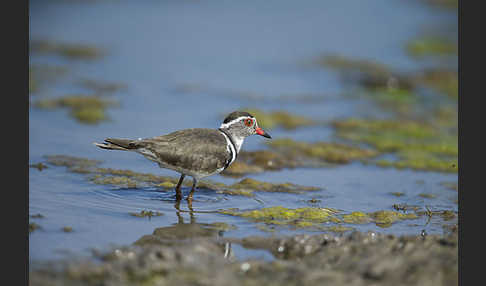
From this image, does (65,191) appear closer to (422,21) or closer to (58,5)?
(58,5)

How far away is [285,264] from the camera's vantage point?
6500 mm

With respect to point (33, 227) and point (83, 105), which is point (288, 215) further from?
point (83, 105)

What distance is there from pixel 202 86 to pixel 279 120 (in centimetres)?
262

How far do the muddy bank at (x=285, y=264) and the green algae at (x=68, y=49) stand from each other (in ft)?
38.0

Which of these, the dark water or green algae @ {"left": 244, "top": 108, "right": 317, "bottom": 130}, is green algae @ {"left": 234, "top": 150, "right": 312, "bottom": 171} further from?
green algae @ {"left": 244, "top": 108, "right": 317, "bottom": 130}

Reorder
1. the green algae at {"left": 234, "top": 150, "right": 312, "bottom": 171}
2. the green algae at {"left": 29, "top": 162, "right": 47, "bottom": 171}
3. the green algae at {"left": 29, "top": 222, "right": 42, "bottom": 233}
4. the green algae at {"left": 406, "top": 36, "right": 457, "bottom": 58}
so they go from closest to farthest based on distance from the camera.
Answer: the green algae at {"left": 29, "top": 222, "right": 42, "bottom": 233}
the green algae at {"left": 29, "top": 162, "right": 47, "bottom": 171}
the green algae at {"left": 234, "top": 150, "right": 312, "bottom": 171}
the green algae at {"left": 406, "top": 36, "right": 457, "bottom": 58}

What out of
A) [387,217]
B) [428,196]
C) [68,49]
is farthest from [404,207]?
[68,49]

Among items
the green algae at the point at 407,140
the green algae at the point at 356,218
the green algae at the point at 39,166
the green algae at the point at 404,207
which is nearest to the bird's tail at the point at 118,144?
the green algae at the point at 39,166

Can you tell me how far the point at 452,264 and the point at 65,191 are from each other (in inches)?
209

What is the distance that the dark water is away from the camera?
852 centimetres

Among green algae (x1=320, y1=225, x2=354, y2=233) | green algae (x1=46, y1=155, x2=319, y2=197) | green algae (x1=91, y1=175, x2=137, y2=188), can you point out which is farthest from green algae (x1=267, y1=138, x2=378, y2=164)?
green algae (x1=320, y1=225, x2=354, y2=233)

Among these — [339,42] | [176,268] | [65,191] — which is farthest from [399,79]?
[176,268]

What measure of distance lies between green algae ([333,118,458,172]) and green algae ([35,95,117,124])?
196 inches

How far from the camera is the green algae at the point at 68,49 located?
58.4 feet
